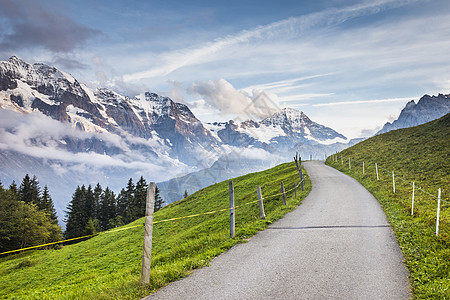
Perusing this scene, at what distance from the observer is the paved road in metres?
6.82

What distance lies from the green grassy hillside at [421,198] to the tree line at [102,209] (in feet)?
215

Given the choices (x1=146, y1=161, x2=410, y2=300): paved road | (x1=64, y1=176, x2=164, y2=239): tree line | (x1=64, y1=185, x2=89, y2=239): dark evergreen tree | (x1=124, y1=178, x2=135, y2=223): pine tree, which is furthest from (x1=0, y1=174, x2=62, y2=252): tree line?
(x1=146, y1=161, x2=410, y2=300): paved road

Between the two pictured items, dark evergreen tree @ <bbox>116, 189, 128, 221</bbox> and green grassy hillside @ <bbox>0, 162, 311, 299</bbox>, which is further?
dark evergreen tree @ <bbox>116, 189, 128, 221</bbox>

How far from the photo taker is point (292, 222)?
1482cm

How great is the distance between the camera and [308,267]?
8.33 meters

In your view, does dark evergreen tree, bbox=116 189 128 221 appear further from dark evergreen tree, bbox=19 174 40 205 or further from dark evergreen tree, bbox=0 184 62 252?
dark evergreen tree, bbox=0 184 62 252

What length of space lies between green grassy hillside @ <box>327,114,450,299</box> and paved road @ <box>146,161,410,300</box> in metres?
0.51

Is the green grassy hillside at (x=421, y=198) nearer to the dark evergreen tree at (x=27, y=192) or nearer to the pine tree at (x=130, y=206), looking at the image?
the pine tree at (x=130, y=206)

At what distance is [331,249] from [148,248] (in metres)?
6.64

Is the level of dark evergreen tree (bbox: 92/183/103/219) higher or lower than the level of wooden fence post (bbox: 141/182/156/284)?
lower

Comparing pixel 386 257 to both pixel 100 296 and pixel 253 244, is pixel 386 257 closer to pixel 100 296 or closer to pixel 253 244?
pixel 253 244

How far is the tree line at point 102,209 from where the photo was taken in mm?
82938

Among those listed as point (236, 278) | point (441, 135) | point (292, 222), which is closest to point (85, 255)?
point (292, 222)

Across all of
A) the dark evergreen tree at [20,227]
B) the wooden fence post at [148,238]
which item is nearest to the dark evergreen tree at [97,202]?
the dark evergreen tree at [20,227]
